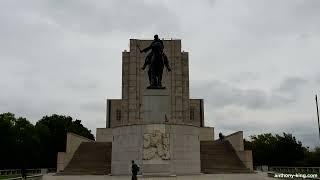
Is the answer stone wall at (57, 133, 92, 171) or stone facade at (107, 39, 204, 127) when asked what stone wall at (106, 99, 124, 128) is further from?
stone wall at (57, 133, 92, 171)

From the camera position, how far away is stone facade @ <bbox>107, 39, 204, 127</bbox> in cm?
5991

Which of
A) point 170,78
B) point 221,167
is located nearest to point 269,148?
point 170,78

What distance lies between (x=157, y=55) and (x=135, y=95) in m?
33.9

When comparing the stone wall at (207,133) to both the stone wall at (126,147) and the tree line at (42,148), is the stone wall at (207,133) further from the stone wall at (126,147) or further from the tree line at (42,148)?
the stone wall at (126,147)

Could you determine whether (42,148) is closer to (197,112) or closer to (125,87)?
(125,87)

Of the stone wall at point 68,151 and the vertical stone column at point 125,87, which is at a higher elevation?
the vertical stone column at point 125,87

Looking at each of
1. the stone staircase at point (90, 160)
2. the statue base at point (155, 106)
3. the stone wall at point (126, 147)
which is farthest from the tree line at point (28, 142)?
the statue base at point (155, 106)

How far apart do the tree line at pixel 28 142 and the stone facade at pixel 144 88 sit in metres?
7.95

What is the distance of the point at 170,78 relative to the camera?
60.7 metres

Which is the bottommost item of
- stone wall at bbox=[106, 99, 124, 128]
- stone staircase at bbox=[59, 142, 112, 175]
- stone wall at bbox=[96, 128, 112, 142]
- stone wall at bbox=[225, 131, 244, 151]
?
stone staircase at bbox=[59, 142, 112, 175]

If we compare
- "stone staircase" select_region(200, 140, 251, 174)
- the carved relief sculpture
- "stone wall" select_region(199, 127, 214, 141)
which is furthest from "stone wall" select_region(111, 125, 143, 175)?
"stone wall" select_region(199, 127, 214, 141)

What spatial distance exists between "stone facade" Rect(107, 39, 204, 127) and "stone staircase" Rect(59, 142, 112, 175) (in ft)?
65.8

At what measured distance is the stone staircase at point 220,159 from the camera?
100 ft

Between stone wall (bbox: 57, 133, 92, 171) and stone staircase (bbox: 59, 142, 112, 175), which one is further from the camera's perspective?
stone wall (bbox: 57, 133, 92, 171)
